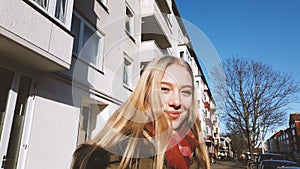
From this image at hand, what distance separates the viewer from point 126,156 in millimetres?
422

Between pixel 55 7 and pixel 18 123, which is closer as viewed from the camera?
pixel 18 123

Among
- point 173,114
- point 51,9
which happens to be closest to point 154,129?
point 173,114

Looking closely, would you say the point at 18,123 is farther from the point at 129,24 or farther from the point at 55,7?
the point at 129,24

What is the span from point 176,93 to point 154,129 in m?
0.10

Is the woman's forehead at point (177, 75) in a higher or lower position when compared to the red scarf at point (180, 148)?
higher

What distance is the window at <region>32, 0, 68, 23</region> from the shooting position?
2857 millimetres

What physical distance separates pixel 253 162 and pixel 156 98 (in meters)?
11.2

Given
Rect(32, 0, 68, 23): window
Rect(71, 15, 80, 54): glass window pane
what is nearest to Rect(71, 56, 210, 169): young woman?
Rect(32, 0, 68, 23): window

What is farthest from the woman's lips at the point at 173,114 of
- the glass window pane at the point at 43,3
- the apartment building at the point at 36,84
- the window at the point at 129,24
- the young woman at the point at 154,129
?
the glass window pane at the point at 43,3

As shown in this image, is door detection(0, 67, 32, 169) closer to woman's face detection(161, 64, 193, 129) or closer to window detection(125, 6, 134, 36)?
window detection(125, 6, 134, 36)

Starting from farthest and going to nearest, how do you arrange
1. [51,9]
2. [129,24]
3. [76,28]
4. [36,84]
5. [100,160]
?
[76,28]
[36,84]
[51,9]
[129,24]
[100,160]

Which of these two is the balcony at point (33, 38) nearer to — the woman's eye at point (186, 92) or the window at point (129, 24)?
the window at point (129, 24)

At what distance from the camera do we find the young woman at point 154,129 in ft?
1.38

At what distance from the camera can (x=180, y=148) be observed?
50cm
